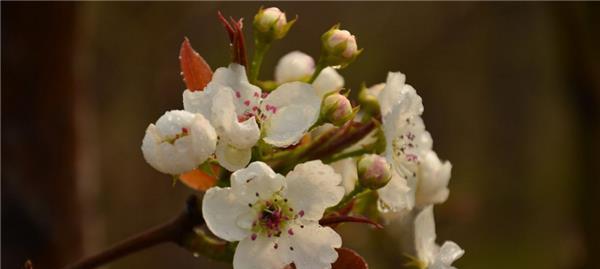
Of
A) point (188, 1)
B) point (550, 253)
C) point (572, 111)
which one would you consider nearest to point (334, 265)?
point (572, 111)

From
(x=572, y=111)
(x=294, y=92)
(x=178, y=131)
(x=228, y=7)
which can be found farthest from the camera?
(x=228, y=7)

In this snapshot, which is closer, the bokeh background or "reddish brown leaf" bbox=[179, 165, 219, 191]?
"reddish brown leaf" bbox=[179, 165, 219, 191]

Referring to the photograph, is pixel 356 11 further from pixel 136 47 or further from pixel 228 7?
pixel 136 47

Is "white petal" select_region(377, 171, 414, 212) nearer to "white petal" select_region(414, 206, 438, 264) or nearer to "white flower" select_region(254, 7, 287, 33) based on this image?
"white petal" select_region(414, 206, 438, 264)

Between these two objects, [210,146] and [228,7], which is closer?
[210,146]

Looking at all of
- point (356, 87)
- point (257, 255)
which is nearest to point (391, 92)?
point (257, 255)

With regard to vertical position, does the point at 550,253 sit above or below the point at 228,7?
below

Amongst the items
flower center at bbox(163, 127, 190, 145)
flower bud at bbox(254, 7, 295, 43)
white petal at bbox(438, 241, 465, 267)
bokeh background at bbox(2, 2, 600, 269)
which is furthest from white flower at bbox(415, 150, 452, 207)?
bokeh background at bbox(2, 2, 600, 269)
